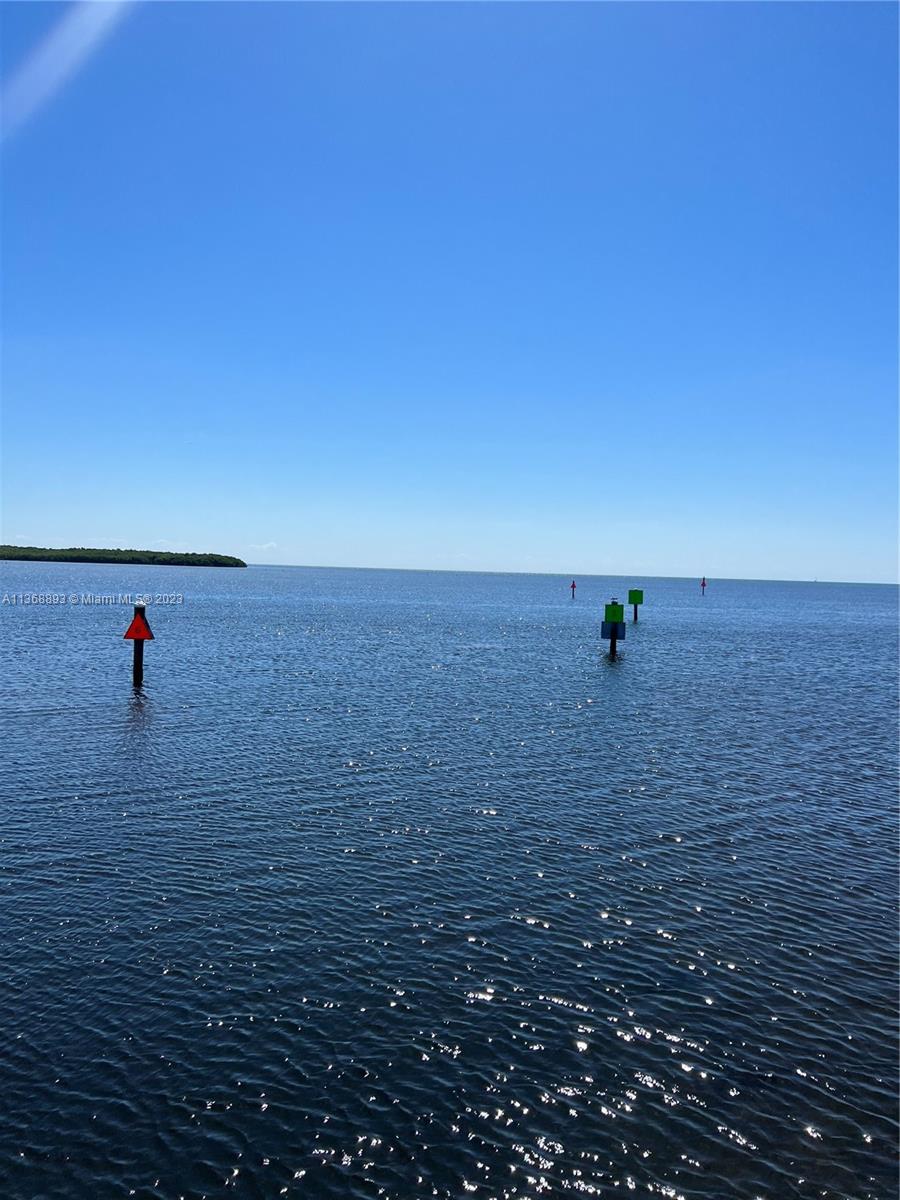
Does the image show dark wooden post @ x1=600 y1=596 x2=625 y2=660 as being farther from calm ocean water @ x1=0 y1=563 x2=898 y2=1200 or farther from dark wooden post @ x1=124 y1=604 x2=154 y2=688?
dark wooden post @ x1=124 y1=604 x2=154 y2=688

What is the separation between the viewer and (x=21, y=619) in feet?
219

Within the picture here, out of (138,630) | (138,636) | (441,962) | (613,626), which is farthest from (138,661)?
(613,626)

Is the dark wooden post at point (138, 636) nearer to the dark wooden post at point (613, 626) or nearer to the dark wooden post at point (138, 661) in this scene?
the dark wooden post at point (138, 661)

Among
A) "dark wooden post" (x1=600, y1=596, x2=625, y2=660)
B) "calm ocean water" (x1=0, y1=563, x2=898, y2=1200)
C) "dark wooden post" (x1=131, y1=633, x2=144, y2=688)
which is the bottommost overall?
"calm ocean water" (x1=0, y1=563, x2=898, y2=1200)

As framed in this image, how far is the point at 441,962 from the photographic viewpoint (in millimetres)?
11359

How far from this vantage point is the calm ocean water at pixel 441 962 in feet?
25.3

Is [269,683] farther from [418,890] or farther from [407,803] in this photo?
[418,890]

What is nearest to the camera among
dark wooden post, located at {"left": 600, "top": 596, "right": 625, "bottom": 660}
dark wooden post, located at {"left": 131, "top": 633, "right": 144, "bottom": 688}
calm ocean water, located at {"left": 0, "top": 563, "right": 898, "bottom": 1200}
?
calm ocean water, located at {"left": 0, "top": 563, "right": 898, "bottom": 1200}

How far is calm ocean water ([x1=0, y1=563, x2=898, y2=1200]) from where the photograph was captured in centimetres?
772

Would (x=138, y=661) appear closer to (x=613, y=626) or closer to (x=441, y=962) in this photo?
(x=441, y=962)

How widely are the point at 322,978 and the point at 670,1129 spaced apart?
16.4 feet

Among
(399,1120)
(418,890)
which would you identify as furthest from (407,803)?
(399,1120)

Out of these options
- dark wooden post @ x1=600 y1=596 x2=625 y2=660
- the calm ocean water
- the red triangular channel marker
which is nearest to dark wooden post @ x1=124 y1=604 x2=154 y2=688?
the red triangular channel marker

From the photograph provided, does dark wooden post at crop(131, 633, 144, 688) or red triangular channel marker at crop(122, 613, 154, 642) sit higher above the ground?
red triangular channel marker at crop(122, 613, 154, 642)
